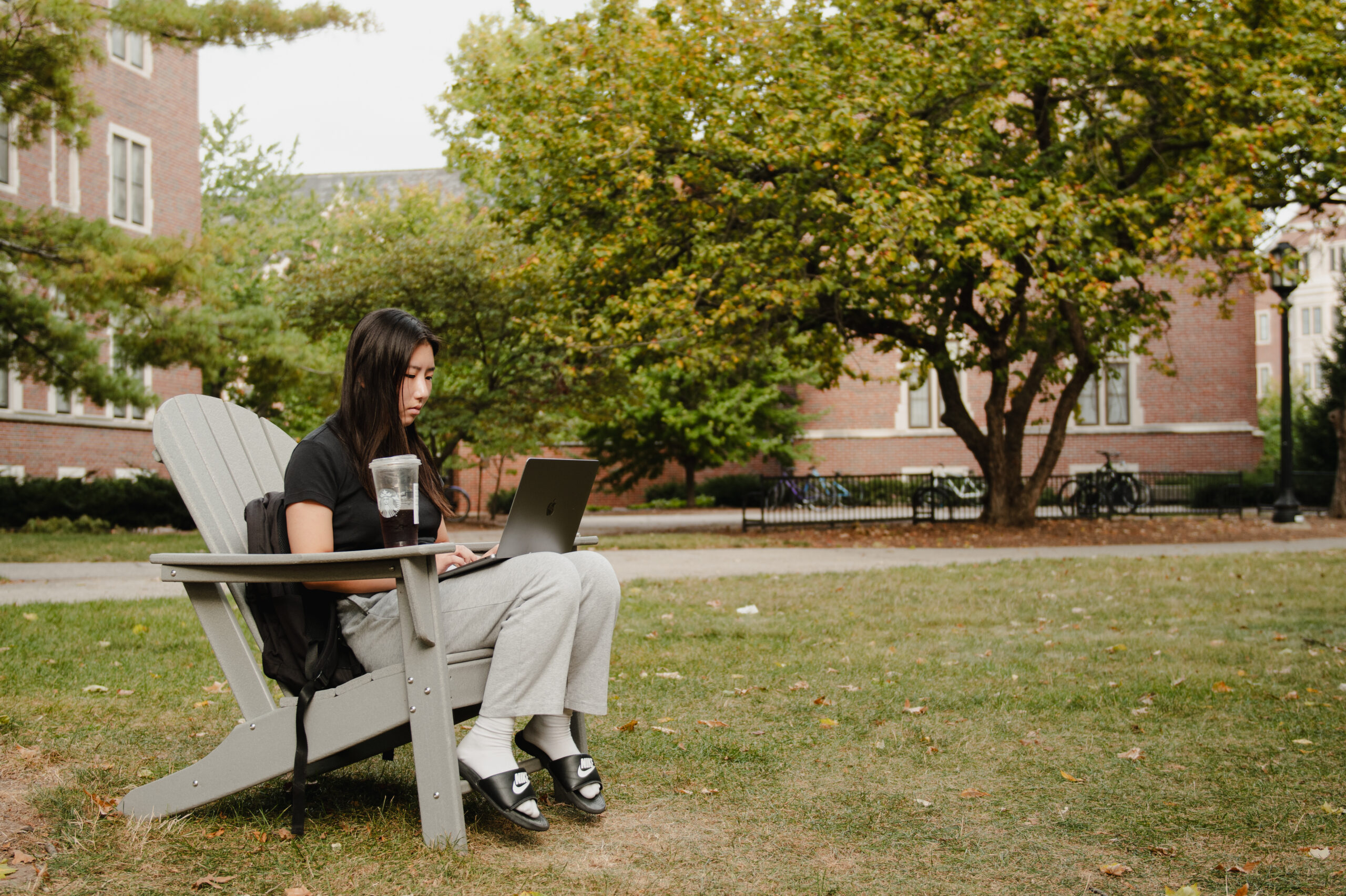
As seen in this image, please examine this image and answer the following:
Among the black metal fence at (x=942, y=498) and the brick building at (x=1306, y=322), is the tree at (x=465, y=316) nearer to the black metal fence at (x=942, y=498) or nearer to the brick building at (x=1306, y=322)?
the black metal fence at (x=942, y=498)

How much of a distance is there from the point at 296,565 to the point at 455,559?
0.47m

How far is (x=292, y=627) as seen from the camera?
3045 millimetres

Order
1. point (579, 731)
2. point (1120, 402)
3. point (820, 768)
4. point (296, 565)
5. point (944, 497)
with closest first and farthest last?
point (296, 565), point (579, 731), point (820, 768), point (944, 497), point (1120, 402)

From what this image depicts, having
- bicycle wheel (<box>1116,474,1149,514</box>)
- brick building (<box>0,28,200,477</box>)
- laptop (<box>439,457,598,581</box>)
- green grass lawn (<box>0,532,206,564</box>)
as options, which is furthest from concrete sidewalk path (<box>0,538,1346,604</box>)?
brick building (<box>0,28,200,477</box>)

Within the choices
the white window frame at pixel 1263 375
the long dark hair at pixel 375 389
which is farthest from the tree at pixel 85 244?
the white window frame at pixel 1263 375

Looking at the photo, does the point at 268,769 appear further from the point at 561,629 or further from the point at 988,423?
the point at 988,423

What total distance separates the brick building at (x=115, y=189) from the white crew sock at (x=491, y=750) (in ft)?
59.6

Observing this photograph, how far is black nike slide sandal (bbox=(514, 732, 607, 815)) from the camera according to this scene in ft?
10.5

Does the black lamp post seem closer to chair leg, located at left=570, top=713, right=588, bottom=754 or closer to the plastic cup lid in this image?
chair leg, located at left=570, top=713, right=588, bottom=754

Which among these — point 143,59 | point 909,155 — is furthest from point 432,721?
point 143,59

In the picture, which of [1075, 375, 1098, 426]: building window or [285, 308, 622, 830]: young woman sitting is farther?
[1075, 375, 1098, 426]: building window

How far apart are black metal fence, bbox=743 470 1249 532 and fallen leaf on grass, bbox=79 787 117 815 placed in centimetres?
1510

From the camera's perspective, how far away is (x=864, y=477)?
19953 mm

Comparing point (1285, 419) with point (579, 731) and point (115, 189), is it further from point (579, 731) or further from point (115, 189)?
point (115, 189)
